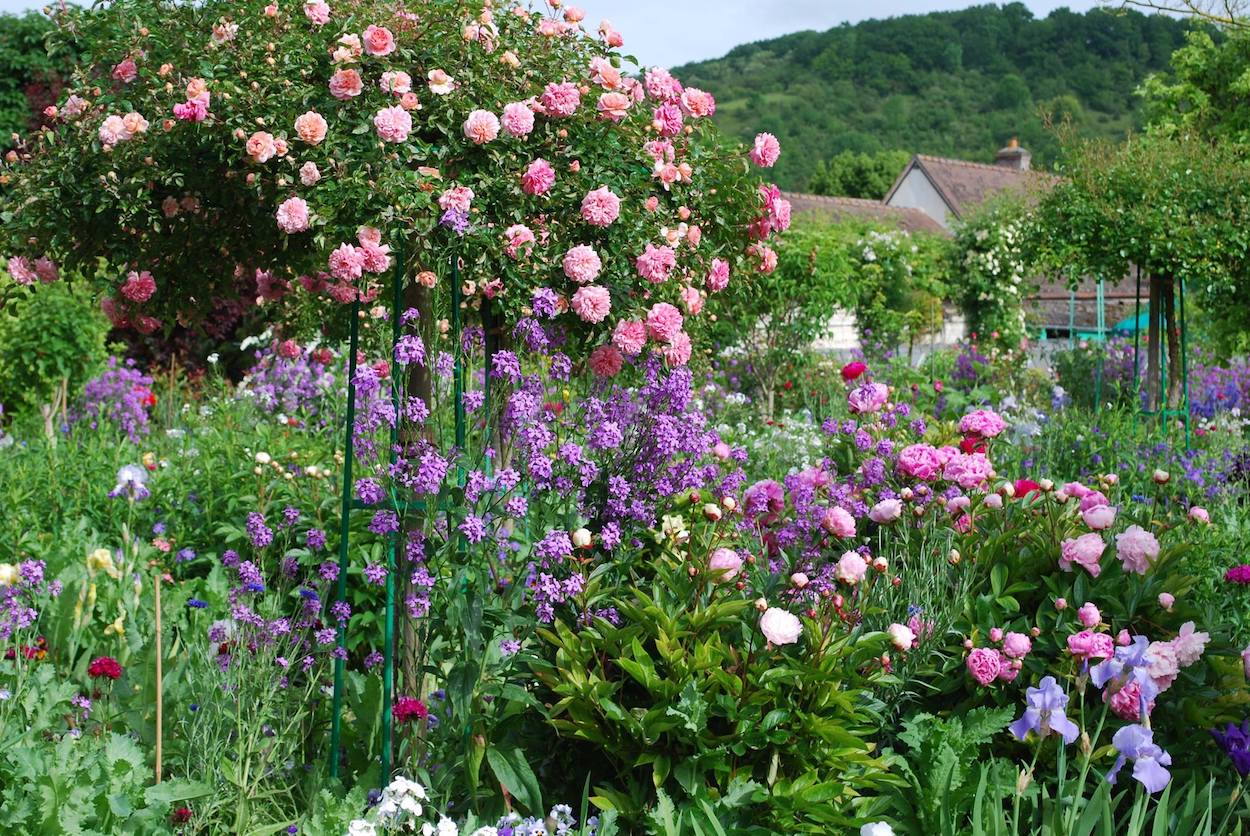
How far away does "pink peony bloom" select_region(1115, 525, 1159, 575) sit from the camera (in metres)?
2.65

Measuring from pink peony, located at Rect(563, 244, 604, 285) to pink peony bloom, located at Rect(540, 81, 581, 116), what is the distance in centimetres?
33

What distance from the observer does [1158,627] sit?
8.97 ft

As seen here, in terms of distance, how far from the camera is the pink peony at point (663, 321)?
2801 mm

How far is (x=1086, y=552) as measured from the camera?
2.71 m

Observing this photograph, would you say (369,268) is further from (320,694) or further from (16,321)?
(16,321)

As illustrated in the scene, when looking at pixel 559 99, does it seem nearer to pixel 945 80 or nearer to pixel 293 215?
pixel 293 215

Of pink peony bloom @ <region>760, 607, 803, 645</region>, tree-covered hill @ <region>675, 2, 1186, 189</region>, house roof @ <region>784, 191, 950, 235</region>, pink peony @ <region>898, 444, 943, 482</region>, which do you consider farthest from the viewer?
tree-covered hill @ <region>675, 2, 1186, 189</region>

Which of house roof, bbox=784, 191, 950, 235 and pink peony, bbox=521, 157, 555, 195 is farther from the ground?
house roof, bbox=784, 191, 950, 235

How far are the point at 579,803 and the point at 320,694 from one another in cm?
92

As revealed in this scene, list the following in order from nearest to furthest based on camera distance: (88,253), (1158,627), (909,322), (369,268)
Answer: (369,268) → (1158,627) → (88,253) → (909,322)

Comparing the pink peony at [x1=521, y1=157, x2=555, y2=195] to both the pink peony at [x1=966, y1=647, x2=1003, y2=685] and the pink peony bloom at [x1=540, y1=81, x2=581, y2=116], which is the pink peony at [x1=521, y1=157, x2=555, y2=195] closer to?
the pink peony bloom at [x1=540, y1=81, x2=581, y2=116]

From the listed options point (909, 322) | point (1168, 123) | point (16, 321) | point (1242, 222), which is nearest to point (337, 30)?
point (16, 321)

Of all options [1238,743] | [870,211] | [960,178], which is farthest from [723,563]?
[960,178]

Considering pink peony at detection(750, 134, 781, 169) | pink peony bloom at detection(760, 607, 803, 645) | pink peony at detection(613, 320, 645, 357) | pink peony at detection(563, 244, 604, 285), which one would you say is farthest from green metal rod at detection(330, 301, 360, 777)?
pink peony at detection(750, 134, 781, 169)
